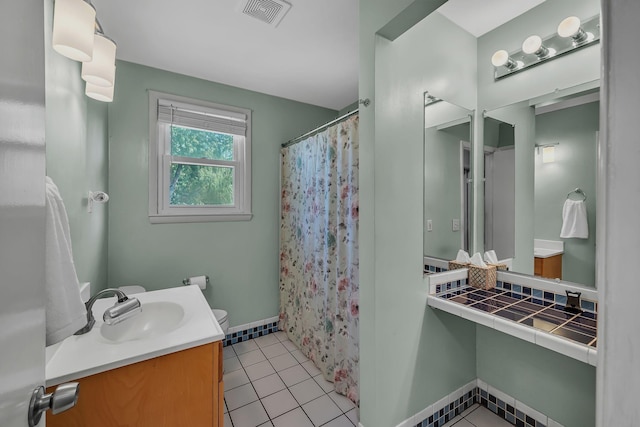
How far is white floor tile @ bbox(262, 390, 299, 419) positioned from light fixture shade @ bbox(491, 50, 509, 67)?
256 centimetres

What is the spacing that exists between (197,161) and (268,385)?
1941 mm

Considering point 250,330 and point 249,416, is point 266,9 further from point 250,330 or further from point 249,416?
point 250,330

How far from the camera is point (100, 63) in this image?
1.19 metres

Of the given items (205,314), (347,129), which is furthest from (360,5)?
(205,314)

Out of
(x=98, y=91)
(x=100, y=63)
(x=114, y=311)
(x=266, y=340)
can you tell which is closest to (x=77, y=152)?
(x=98, y=91)

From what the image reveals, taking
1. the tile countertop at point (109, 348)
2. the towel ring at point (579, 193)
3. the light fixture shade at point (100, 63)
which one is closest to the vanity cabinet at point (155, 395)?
the tile countertop at point (109, 348)

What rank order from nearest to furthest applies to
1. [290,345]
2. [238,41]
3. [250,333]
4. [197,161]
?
[238,41]
[197,161]
[290,345]
[250,333]

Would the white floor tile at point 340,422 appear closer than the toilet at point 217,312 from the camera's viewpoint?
Yes

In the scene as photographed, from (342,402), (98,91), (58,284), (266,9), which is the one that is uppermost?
(266,9)

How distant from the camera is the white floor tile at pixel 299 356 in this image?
230 centimetres

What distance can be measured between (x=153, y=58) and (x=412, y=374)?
9.27ft

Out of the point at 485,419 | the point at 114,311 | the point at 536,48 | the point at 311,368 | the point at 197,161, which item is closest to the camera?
the point at 114,311

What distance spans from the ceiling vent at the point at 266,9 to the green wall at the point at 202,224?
1.03 m

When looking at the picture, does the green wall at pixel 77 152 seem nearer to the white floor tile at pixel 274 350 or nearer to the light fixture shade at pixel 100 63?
the light fixture shade at pixel 100 63
